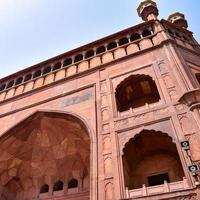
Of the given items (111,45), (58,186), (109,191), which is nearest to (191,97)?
(109,191)

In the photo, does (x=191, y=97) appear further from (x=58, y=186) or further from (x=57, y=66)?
(x=57, y=66)

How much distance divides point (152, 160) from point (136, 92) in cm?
323

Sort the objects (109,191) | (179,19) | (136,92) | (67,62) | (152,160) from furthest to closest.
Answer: (179,19) < (67,62) < (136,92) < (152,160) < (109,191)

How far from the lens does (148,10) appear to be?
15.9m

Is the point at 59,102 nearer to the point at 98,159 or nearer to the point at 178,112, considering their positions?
the point at 98,159

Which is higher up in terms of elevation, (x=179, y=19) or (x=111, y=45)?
(x=179, y=19)

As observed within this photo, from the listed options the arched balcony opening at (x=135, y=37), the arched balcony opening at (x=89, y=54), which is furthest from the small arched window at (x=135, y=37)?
the arched balcony opening at (x=89, y=54)

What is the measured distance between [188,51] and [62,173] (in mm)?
8093

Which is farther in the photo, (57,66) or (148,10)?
(148,10)

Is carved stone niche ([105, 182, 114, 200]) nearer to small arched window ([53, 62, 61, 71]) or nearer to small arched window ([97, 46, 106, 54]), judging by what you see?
small arched window ([97, 46, 106, 54])

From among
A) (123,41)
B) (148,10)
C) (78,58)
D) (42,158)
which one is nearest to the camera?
(42,158)

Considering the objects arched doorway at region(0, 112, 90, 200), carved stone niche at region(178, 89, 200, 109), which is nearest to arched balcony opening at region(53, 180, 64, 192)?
arched doorway at region(0, 112, 90, 200)

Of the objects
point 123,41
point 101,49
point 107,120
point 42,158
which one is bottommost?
point 107,120

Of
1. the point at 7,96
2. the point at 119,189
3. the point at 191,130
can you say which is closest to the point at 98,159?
the point at 119,189
